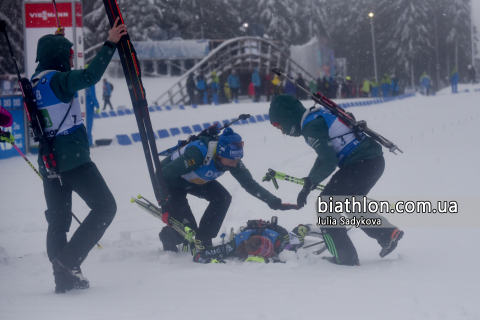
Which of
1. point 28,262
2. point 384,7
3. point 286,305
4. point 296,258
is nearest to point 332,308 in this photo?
point 286,305

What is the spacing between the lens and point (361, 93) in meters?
32.6

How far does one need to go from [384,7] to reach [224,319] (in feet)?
177

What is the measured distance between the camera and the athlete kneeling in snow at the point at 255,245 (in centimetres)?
428

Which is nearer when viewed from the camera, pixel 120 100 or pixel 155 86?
pixel 120 100

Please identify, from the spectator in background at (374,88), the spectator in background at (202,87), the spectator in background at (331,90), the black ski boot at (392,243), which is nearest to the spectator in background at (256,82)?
the spectator in background at (202,87)

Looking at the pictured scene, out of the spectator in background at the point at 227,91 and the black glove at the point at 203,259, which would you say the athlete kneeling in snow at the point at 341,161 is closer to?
the black glove at the point at 203,259

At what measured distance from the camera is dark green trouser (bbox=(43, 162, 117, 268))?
3363 millimetres

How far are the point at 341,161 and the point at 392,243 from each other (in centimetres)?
77

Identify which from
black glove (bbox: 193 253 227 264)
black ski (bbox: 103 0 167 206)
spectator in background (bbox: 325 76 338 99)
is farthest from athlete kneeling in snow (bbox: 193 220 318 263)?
spectator in background (bbox: 325 76 338 99)

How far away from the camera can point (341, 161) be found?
4.19m

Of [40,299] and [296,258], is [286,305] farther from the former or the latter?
[40,299]

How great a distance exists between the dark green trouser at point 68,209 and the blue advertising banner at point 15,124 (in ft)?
24.0

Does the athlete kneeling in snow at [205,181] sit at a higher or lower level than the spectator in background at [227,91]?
lower

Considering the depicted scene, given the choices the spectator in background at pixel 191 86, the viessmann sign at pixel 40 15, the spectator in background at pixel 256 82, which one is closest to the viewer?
the viessmann sign at pixel 40 15
